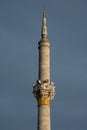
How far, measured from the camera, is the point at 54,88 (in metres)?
61.2

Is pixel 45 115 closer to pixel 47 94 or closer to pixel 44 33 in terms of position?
pixel 47 94

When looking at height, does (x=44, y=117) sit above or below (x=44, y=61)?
below

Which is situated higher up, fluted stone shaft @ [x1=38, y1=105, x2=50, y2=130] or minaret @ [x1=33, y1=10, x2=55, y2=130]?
minaret @ [x1=33, y1=10, x2=55, y2=130]

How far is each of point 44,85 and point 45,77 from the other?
150 cm

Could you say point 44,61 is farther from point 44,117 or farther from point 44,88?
point 44,117

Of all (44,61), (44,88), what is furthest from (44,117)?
(44,61)

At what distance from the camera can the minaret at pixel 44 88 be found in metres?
59.2

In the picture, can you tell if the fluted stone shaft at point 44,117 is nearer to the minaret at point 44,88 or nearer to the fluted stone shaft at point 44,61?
the minaret at point 44,88

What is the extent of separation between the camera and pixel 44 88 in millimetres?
60562

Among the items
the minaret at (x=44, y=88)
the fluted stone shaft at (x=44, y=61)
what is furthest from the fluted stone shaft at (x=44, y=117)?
the fluted stone shaft at (x=44, y=61)

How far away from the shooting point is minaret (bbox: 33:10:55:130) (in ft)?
194

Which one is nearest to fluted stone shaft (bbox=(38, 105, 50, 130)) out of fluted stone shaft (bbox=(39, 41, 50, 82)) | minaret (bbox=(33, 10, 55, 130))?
minaret (bbox=(33, 10, 55, 130))

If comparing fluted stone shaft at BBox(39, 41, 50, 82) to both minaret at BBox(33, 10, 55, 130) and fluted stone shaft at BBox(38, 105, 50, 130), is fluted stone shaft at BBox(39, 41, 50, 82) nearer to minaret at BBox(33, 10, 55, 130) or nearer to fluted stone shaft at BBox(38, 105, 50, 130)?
minaret at BBox(33, 10, 55, 130)

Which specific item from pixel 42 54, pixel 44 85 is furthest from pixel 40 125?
pixel 42 54
